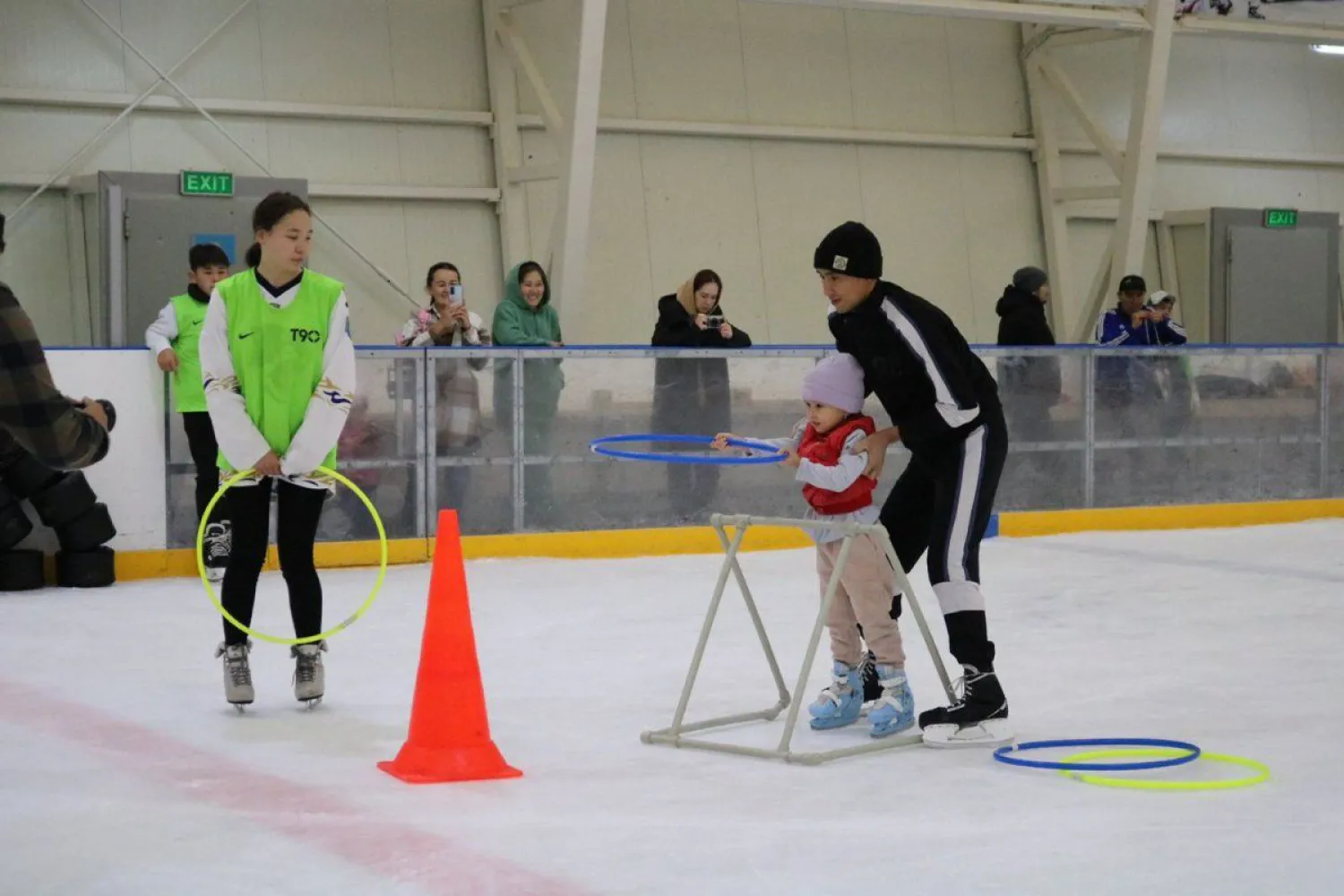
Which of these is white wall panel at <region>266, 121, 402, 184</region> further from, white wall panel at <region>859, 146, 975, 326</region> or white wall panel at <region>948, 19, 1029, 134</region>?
white wall panel at <region>948, 19, 1029, 134</region>

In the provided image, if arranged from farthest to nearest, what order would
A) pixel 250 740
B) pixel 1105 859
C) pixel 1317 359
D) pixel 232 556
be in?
pixel 1317 359 → pixel 232 556 → pixel 250 740 → pixel 1105 859

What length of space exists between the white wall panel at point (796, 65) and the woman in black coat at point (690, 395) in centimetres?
482

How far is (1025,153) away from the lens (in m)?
15.4

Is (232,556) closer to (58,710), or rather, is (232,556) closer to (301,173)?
(58,710)

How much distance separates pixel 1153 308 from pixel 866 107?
12.5 feet

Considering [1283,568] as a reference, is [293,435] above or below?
above

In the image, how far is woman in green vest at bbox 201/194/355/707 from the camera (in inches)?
199

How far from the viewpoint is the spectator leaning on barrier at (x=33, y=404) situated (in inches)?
110

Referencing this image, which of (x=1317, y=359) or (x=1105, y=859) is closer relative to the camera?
(x=1105, y=859)

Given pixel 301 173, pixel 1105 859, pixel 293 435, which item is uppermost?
pixel 301 173

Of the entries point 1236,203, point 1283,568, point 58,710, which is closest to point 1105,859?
point 58,710

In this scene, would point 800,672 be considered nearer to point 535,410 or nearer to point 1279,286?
point 535,410

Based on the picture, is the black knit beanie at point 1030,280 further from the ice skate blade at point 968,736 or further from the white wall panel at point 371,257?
the ice skate blade at point 968,736

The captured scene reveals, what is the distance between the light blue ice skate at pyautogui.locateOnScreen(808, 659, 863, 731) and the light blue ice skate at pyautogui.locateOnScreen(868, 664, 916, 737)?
111 millimetres
